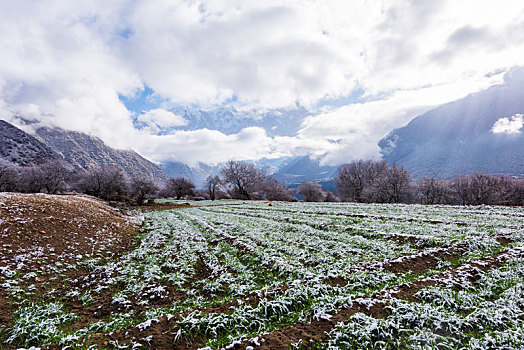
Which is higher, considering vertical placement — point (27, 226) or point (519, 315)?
point (27, 226)

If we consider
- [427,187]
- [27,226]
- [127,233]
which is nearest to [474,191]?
[427,187]

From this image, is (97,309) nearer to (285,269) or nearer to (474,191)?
(285,269)

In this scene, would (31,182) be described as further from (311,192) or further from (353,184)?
(353,184)

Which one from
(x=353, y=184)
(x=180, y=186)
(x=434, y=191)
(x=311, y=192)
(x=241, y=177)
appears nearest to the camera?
(x=434, y=191)

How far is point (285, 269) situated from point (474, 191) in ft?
357

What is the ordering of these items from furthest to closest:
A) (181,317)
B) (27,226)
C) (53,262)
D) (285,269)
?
1. (27,226)
2. (53,262)
3. (285,269)
4. (181,317)

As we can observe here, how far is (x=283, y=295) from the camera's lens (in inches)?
304

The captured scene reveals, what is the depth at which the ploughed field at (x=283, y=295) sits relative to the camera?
573 cm

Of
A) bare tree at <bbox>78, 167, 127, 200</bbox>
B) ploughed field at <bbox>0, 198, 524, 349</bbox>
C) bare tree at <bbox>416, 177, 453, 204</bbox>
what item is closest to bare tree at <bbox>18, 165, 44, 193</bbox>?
bare tree at <bbox>78, 167, 127, 200</bbox>

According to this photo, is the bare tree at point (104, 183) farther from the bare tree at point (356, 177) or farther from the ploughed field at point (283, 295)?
the bare tree at point (356, 177)

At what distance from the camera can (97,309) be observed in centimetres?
805

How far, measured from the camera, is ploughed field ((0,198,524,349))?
226 inches

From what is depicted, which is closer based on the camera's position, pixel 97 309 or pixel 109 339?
pixel 109 339

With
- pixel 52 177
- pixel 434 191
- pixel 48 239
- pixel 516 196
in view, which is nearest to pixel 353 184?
pixel 434 191
